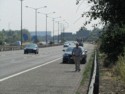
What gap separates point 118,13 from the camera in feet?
50.2

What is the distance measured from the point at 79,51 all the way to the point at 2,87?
36.3ft

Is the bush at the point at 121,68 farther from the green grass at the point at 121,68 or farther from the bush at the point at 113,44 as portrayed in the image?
the bush at the point at 113,44

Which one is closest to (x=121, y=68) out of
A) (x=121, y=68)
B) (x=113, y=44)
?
(x=121, y=68)

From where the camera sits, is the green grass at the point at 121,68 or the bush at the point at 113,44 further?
the bush at the point at 113,44

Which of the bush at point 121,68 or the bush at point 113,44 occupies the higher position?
the bush at point 113,44

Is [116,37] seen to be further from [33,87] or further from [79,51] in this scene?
[33,87]

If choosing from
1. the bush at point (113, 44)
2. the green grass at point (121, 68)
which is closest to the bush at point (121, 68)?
the green grass at point (121, 68)

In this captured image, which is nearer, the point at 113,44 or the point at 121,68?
the point at 121,68

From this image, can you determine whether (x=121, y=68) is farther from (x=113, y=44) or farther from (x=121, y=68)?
(x=113, y=44)

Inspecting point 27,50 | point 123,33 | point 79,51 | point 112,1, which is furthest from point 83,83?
point 27,50

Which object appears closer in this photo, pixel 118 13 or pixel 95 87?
pixel 95 87

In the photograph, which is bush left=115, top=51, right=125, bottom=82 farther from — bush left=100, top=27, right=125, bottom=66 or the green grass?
bush left=100, top=27, right=125, bottom=66

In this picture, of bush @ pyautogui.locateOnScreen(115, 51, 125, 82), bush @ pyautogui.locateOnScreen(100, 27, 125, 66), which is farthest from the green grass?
bush @ pyautogui.locateOnScreen(100, 27, 125, 66)

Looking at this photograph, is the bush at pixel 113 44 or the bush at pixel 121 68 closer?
the bush at pixel 121 68
